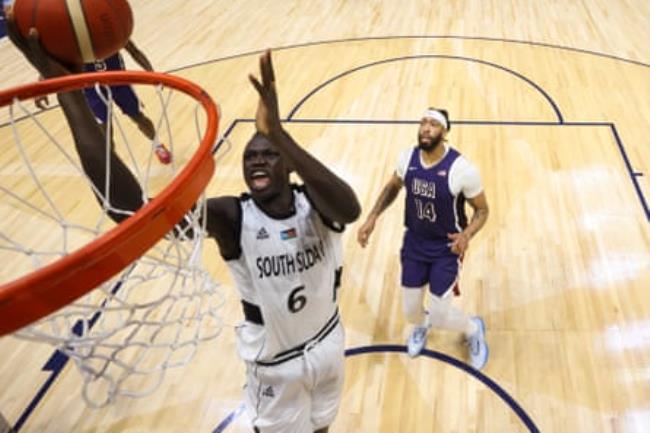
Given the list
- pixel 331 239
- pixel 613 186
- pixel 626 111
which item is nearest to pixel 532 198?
pixel 613 186

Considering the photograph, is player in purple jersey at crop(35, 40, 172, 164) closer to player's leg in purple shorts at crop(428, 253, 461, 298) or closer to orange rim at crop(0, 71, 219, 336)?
player's leg in purple shorts at crop(428, 253, 461, 298)

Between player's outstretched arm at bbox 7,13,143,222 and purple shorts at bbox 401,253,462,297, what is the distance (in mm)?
1836

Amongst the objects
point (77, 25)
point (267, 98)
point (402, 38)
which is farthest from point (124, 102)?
point (402, 38)

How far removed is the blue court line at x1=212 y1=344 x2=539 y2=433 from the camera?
3.26 metres

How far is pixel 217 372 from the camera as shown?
3686 millimetres

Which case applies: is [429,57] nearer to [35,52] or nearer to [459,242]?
[459,242]

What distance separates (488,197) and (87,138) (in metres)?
3.80

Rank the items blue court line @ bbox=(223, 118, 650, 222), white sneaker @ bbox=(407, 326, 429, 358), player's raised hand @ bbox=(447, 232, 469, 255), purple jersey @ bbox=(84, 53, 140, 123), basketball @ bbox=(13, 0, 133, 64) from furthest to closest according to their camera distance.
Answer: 1. blue court line @ bbox=(223, 118, 650, 222)
2. purple jersey @ bbox=(84, 53, 140, 123)
3. white sneaker @ bbox=(407, 326, 429, 358)
4. player's raised hand @ bbox=(447, 232, 469, 255)
5. basketball @ bbox=(13, 0, 133, 64)

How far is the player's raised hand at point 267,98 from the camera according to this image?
159 centimetres

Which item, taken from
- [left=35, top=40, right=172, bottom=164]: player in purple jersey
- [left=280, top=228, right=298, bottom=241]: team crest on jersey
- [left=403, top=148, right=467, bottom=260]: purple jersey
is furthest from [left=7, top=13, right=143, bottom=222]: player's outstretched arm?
[left=35, top=40, right=172, bottom=164]: player in purple jersey

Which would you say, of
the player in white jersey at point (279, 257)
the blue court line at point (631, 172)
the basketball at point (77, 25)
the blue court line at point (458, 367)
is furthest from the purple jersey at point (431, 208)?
the blue court line at point (631, 172)

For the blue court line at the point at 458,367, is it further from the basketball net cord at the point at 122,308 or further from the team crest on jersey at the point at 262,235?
the team crest on jersey at the point at 262,235

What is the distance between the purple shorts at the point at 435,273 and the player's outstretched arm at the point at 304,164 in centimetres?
141

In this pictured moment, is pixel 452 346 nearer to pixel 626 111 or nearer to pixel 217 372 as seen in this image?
pixel 217 372
